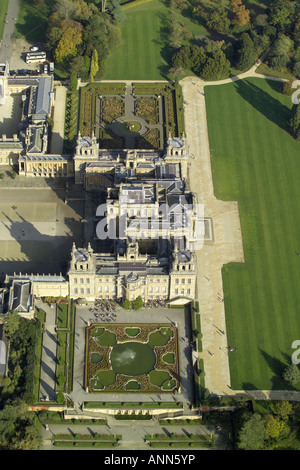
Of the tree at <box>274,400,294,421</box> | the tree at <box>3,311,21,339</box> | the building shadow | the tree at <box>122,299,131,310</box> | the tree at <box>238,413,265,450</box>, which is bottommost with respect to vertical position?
the tree at <box>238,413,265,450</box>

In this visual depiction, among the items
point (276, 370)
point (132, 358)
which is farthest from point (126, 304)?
point (276, 370)

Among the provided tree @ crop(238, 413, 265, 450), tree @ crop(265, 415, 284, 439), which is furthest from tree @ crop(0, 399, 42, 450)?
tree @ crop(265, 415, 284, 439)

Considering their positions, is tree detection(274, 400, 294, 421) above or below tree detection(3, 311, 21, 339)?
below

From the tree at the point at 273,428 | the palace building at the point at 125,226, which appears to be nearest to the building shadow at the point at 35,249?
the palace building at the point at 125,226

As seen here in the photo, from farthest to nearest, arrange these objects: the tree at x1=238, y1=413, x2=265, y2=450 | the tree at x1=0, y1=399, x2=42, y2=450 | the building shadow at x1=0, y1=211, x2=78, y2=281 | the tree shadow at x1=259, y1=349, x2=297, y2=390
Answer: the building shadow at x1=0, y1=211, x2=78, y2=281
the tree shadow at x1=259, y1=349, x2=297, y2=390
the tree at x1=238, y1=413, x2=265, y2=450
the tree at x1=0, y1=399, x2=42, y2=450

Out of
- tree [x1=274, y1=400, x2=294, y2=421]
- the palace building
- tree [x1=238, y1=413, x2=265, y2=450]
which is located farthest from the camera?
the palace building

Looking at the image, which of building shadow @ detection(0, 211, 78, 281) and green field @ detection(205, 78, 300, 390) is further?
building shadow @ detection(0, 211, 78, 281)

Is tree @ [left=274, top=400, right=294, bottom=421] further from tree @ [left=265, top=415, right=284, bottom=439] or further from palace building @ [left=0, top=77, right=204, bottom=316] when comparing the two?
palace building @ [left=0, top=77, right=204, bottom=316]
